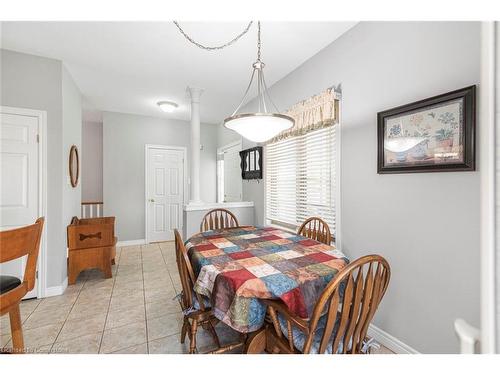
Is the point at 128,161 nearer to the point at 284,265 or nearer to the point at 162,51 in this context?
the point at 162,51

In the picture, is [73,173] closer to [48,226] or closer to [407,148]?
[48,226]

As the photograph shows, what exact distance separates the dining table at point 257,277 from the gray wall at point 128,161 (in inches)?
134

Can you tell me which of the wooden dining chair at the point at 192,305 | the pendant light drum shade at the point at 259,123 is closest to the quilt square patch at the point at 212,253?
the wooden dining chair at the point at 192,305

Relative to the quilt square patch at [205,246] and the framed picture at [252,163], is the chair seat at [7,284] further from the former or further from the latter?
the framed picture at [252,163]

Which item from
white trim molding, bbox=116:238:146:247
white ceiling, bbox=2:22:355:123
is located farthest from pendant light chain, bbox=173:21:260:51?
white trim molding, bbox=116:238:146:247

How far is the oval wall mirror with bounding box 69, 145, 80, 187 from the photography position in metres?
2.94

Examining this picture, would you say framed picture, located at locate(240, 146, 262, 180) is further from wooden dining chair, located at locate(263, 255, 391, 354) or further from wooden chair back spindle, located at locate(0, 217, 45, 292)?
wooden chair back spindle, located at locate(0, 217, 45, 292)

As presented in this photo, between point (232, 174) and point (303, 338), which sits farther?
point (232, 174)

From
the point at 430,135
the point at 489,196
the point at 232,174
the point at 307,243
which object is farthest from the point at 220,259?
the point at 232,174

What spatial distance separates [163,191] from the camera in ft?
15.7

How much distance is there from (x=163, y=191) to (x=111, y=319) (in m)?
3.05
